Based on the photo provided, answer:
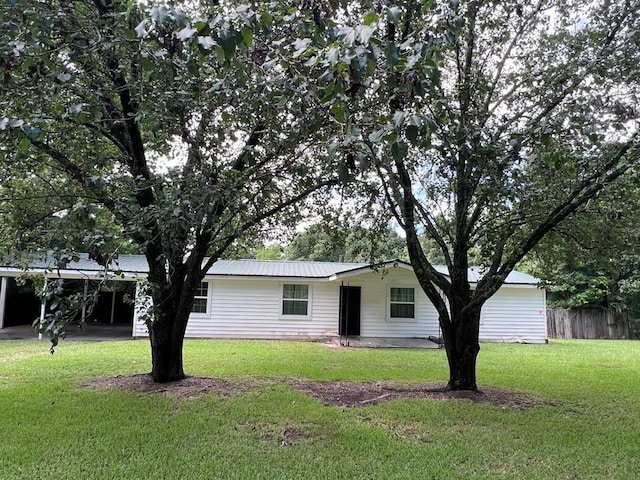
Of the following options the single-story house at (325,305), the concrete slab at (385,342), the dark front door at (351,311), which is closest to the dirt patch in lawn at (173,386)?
the concrete slab at (385,342)

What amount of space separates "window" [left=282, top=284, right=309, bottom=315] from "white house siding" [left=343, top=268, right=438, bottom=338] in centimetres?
156

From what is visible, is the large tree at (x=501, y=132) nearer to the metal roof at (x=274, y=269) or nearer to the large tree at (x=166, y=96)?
the large tree at (x=166, y=96)

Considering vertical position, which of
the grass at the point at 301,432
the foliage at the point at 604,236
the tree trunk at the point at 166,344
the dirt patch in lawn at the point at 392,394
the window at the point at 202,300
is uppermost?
the foliage at the point at 604,236

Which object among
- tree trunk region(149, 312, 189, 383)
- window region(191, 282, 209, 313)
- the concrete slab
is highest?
window region(191, 282, 209, 313)

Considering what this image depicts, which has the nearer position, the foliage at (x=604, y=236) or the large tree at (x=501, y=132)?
the large tree at (x=501, y=132)

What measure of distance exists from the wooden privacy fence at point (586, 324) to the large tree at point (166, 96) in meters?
17.4

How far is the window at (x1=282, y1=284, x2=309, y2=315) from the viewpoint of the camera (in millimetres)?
15664

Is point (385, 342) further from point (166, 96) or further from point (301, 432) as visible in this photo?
point (166, 96)

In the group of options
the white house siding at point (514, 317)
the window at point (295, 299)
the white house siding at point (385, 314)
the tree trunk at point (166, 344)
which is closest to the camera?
the tree trunk at point (166, 344)

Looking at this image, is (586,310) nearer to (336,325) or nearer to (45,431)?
(336,325)

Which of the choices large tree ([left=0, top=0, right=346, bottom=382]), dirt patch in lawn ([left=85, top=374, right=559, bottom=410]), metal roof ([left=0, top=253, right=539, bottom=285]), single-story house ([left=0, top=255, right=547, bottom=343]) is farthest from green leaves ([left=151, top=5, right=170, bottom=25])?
single-story house ([left=0, top=255, right=547, bottom=343])

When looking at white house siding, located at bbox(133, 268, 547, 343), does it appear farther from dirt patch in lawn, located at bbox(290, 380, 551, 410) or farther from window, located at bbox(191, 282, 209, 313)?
dirt patch in lawn, located at bbox(290, 380, 551, 410)

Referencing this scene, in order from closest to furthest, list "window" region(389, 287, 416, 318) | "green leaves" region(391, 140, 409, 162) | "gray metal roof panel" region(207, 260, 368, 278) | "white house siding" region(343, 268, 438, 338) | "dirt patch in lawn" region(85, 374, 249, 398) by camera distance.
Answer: "green leaves" region(391, 140, 409, 162) → "dirt patch in lawn" region(85, 374, 249, 398) → "gray metal roof panel" region(207, 260, 368, 278) → "white house siding" region(343, 268, 438, 338) → "window" region(389, 287, 416, 318)

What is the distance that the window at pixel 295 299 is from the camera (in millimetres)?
15664
